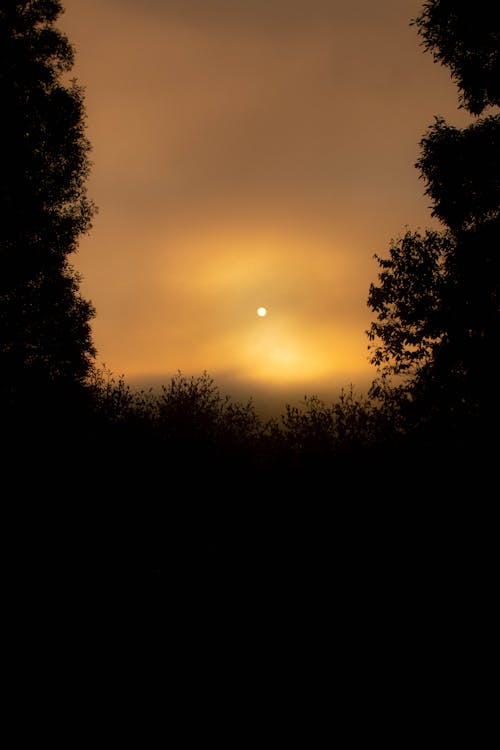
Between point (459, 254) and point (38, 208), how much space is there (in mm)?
14807

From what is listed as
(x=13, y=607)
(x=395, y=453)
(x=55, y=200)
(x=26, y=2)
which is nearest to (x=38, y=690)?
(x=13, y=607)

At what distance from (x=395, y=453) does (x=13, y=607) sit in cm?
901

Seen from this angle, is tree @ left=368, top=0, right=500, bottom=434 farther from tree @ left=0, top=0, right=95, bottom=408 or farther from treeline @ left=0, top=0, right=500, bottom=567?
tree @ left=0, top=0, right=95, bottom=408

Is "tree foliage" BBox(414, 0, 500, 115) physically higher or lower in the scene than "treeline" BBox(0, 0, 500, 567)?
higher

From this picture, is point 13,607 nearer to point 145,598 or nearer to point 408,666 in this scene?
point 145,598

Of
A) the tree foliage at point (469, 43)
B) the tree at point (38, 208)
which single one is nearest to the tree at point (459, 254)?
the tree foliage at point (469, 43)

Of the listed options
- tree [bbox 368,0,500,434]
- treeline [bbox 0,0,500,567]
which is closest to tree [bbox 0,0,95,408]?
treeline [bbox 0,0,500,567]

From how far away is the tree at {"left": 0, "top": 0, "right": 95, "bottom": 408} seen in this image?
14.8 m

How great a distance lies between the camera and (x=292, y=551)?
1003cm

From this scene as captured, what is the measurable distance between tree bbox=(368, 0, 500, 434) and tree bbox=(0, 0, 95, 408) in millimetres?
12244

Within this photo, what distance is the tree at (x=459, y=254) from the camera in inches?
554

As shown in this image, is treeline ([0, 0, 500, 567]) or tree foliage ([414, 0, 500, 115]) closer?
treeline ([0, 0, 500, 567])

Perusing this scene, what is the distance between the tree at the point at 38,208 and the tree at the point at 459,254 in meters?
12.2

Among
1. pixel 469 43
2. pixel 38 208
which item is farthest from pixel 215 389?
pixel 469 43
